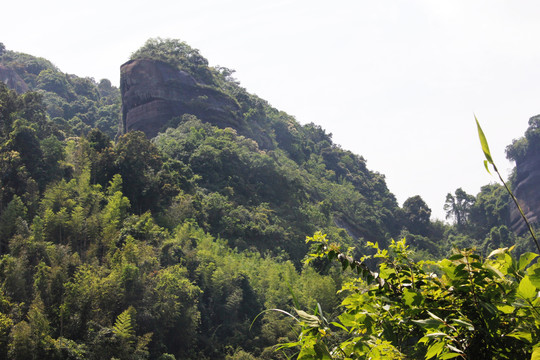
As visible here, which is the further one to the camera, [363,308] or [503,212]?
[503,212]

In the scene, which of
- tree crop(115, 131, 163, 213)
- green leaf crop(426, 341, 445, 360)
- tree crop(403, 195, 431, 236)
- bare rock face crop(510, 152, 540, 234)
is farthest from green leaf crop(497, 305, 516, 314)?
bare rock face crop(510, 152, 540, 234)

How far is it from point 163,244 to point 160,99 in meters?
27.6

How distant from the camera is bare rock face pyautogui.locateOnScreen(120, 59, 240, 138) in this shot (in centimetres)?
4891

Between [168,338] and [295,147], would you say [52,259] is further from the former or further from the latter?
[295,147]

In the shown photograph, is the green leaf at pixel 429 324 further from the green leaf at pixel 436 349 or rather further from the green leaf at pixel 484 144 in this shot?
the green leaf at pixel 484 144

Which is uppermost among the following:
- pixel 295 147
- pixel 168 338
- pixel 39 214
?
pixel 295 147

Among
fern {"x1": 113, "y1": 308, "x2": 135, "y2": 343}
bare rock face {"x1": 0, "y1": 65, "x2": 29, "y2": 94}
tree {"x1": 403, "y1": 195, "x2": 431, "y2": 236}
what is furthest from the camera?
bare rock face {"x1": 0, "y1": 65, "x2": 29, "y2": 94}

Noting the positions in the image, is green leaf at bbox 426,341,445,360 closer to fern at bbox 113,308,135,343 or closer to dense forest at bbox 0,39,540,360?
dense forest at bbox 0,39,540,360

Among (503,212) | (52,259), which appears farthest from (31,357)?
(503,212)

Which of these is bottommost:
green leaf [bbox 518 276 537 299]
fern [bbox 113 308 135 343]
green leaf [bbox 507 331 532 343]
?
fern [bbox 113 308 135 343]

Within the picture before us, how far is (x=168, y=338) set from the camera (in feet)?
71.0

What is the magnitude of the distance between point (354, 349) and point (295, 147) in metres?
57.3

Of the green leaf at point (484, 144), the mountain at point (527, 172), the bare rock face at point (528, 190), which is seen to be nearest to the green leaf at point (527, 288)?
the green leaf at point (484, 144)

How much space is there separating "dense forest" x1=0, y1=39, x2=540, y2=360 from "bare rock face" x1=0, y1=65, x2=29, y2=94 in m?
17.7
